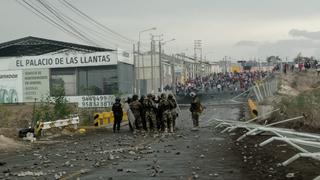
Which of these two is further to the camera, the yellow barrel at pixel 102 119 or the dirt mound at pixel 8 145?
the yellow barrel at pixel 102 119

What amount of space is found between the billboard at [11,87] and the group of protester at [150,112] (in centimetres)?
5049

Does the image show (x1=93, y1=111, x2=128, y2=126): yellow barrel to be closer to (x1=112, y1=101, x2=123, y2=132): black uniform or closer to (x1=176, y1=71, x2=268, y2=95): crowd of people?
(x1=112, y1=101, x2=123, y2=132): black uniform

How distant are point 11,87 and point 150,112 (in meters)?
52.7

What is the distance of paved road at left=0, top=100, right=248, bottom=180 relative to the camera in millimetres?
13477

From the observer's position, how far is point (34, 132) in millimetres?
28422

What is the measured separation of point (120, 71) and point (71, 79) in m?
6.74

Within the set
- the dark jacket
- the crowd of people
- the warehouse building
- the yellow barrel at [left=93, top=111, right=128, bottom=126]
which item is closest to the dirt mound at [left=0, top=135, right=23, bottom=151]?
the dark jacket

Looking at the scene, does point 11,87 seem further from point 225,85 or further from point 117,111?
point 117,111

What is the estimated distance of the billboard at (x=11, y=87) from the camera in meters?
79.8

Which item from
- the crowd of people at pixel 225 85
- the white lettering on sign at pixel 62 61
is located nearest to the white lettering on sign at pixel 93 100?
the white lettering on sign at pixel 62 61

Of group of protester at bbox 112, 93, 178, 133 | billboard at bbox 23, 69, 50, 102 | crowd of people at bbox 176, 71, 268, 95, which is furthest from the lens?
billboard at bbox 23, 69, 50, 102

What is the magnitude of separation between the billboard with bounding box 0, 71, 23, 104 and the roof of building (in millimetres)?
3852

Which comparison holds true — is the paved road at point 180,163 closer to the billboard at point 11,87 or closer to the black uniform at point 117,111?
the black uniform at point 117,111

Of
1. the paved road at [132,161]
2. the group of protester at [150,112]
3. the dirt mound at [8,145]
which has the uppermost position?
the group of protester at [150,112]
